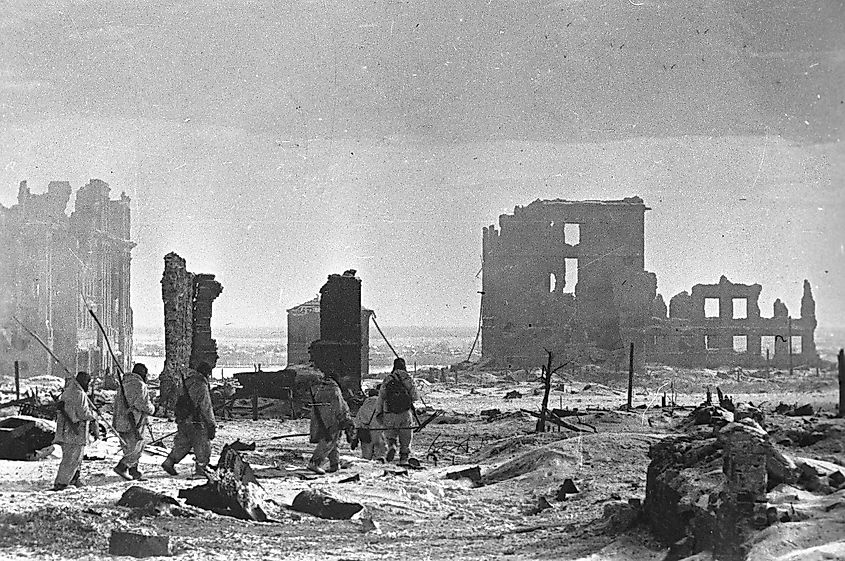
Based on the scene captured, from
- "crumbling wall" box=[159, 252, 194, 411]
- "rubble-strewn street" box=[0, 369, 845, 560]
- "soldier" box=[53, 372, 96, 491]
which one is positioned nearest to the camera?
"rubble-strewn street" box=[0, 369, 845, 560]

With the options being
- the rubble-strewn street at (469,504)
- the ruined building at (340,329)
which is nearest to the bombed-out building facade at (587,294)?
the ruined building at (340,329)

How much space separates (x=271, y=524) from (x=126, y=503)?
1.28m

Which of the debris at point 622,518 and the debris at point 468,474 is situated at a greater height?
the debris at point 622,518

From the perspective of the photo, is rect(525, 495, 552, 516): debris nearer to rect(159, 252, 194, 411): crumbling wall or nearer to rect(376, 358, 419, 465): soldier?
rect(376, 358, 419, 465): soldier

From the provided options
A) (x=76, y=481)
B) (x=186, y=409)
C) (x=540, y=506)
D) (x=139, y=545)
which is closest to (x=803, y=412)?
(x=540, y=506)

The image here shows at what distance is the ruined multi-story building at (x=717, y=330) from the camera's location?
34.9m

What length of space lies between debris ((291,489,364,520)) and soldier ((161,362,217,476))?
1.59 m

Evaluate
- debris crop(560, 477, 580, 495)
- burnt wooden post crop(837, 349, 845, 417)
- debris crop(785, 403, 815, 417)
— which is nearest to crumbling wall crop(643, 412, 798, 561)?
burnt wooden post crop(837, 349, 845, 417)

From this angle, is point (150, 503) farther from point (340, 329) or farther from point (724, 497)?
point (340, 329)

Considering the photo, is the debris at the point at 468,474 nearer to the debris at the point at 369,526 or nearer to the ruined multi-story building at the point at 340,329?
the debris at the point at 369,526

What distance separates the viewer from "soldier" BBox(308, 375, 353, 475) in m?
10.7

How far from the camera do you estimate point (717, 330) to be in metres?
35.4

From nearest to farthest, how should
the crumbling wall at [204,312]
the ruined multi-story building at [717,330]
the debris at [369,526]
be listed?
the debris at [369,526], the crumbling wall at [204,312], the ruined multi-story building at [717,330]

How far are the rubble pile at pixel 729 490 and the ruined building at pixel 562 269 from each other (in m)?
29.5
